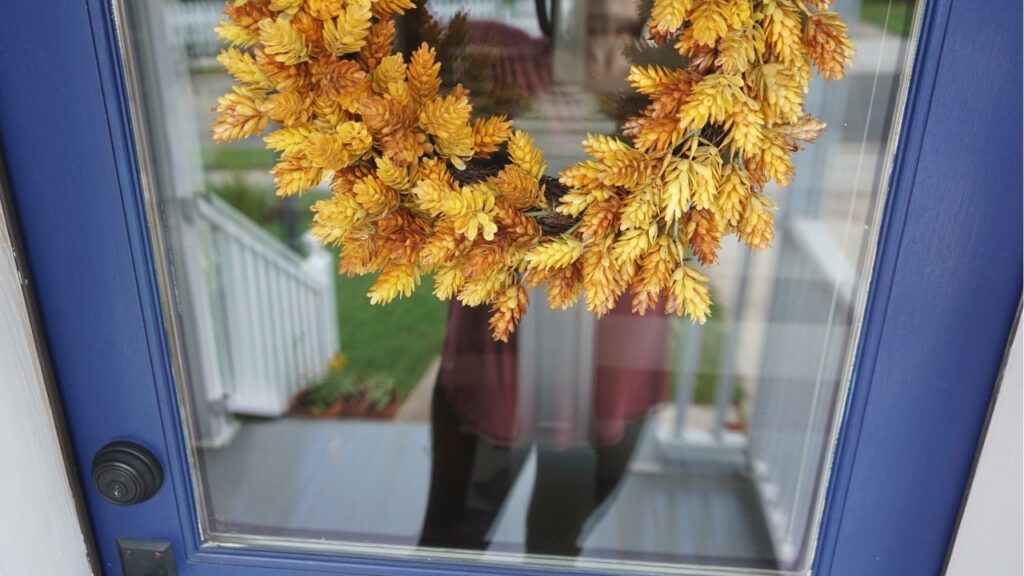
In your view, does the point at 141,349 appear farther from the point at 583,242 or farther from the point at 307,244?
the point at 307,244

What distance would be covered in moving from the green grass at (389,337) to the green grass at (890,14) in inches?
29.4

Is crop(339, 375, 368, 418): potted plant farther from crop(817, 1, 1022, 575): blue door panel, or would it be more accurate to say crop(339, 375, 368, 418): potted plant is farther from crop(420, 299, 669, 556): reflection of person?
crop(817, 1, 1022, 575): blue door panel

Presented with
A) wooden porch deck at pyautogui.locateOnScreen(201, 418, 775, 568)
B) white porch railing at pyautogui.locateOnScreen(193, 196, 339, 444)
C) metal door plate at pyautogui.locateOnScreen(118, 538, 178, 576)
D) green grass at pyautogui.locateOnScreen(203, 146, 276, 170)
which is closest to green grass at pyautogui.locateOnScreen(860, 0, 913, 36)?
wooden porch deck at pyautogui.locateOnScreen(201, 418, 775, 568)

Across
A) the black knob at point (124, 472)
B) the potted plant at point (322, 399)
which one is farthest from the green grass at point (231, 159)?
the black knob at point (124, 472)

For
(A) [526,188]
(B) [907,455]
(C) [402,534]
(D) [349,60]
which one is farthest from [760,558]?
(D) [349,60]

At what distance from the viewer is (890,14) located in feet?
2.06

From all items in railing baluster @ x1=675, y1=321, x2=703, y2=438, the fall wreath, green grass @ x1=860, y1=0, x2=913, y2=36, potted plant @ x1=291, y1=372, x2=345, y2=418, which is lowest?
potted plant @ x1=291, y1=372, x2=345, y2=418

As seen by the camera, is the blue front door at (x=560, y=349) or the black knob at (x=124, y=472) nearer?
the blue front door at (x=560, y=349)

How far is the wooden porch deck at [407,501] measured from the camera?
0.89 meters

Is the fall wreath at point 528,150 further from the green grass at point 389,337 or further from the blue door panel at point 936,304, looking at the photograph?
the green grass at point 389,337

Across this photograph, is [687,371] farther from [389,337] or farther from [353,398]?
[353,398]

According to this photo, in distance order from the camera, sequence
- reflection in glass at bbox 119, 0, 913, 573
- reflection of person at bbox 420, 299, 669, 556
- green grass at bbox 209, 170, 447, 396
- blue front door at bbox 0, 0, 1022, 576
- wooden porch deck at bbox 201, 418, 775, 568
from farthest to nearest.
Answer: green grass at bbox 209, 170, 447, 396, reflection of person at bbox 420, 299, 669, 556, wooden porch deck at bbox 201, 418, 775, 568, reflection in glass at bbox 119, 0, 913, 573, blue front door at bbox 0, 0, 1022, 576

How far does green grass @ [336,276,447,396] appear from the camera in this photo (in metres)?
1.38

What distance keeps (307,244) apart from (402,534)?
4.47 ft
